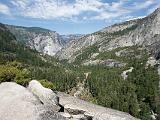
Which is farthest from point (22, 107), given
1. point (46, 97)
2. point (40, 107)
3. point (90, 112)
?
point (90, 112)

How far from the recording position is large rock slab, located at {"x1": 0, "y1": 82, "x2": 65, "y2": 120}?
34.8 meters

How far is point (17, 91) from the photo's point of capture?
133 ft

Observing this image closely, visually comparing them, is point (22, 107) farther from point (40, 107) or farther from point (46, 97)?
point (46, 97)

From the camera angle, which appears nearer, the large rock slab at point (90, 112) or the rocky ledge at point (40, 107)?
the rocky ledge at point (40, 107)

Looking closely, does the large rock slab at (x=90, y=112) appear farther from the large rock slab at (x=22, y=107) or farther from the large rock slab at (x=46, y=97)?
the large rock slab at (x=22, y=107)

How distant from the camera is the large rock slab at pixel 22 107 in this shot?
3478 cm

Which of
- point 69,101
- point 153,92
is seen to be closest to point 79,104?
point 69,101

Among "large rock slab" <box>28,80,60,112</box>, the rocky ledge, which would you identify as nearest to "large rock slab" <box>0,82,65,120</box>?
the rocky ledge

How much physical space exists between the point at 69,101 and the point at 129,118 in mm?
10121

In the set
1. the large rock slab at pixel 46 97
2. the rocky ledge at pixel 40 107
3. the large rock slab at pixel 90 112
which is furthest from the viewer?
the large rock slab at pixel 90 112

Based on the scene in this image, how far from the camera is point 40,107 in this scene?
36.3 meters

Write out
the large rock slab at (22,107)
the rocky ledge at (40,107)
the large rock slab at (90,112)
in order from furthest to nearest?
1. the large rock slab at (90,112)
2. the rocky ledge at (40,107)
3. the large rock slab at (22,107)

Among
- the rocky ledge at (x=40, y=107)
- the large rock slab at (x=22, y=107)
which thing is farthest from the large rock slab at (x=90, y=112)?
the large rock slab at (x=22, y=107)

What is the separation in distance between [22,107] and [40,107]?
2.10 m
